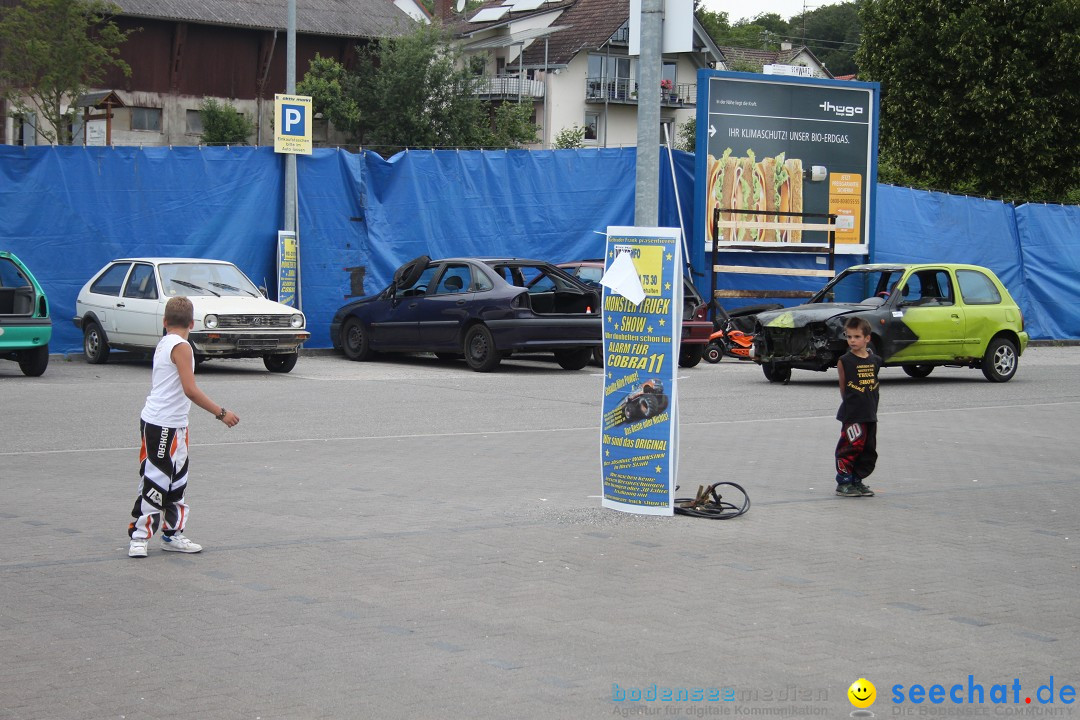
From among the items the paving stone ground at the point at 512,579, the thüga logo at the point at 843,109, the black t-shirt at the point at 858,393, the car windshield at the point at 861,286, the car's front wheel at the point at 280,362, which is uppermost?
the thüga logo at the point at 843,109

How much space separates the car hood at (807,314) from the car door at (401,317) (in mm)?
5112

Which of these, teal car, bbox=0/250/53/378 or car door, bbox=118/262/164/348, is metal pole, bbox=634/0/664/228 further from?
car door, bbox=118/262/164/348

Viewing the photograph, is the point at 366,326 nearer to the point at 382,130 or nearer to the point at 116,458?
the point at 116,458

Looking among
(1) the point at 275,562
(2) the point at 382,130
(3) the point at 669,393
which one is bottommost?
(1) the point at 275,562

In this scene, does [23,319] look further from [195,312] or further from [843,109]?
[843,109]

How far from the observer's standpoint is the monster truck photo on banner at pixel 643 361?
27.9ft

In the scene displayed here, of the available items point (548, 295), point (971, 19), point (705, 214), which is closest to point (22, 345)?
point (548, 295)

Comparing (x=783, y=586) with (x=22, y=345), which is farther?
(x=22, y=345)

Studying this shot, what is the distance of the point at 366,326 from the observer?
2078cm

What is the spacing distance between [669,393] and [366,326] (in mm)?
12758

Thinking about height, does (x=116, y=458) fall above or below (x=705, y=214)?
A: below

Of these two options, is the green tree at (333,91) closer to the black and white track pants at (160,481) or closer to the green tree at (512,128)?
the green tree at (512,128)

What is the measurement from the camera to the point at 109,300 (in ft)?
61.8

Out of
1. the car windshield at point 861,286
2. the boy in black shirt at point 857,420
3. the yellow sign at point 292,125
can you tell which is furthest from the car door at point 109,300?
the boy in black shirt at point 857,420
